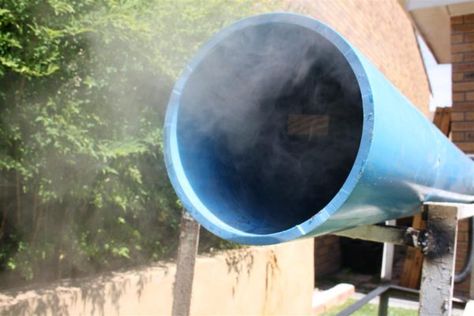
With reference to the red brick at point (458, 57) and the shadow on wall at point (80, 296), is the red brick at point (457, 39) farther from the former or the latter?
the shadow on wall at point (80, 296)

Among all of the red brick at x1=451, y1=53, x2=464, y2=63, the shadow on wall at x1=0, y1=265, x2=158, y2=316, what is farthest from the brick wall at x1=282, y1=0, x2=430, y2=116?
the shadow on wall at x1=0, y1=265, x2=158, y2=316

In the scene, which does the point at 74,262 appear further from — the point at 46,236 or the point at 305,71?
the point at 305,71

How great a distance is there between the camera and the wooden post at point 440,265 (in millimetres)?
1565

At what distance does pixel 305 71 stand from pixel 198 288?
2.48 meters

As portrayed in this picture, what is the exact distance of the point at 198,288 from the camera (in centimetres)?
356

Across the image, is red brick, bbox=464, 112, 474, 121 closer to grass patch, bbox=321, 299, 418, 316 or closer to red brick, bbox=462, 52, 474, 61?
red brick, bbox=462, 52, 474, 61

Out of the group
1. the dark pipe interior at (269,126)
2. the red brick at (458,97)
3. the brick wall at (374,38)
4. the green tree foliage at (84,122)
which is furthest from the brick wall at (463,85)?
the dark pipe interior at (269,126)

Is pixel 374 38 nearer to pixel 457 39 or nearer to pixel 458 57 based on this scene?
pixel 457 39

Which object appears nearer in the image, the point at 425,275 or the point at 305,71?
the point at 305,71

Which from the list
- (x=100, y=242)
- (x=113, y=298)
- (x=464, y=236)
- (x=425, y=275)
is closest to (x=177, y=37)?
(x=100, y=242)

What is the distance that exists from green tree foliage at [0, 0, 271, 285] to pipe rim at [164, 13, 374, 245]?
3.74 feet

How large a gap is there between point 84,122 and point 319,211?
164 cm

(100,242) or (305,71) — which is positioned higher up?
(305,71)

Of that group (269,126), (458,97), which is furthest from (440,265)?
(458,97)
